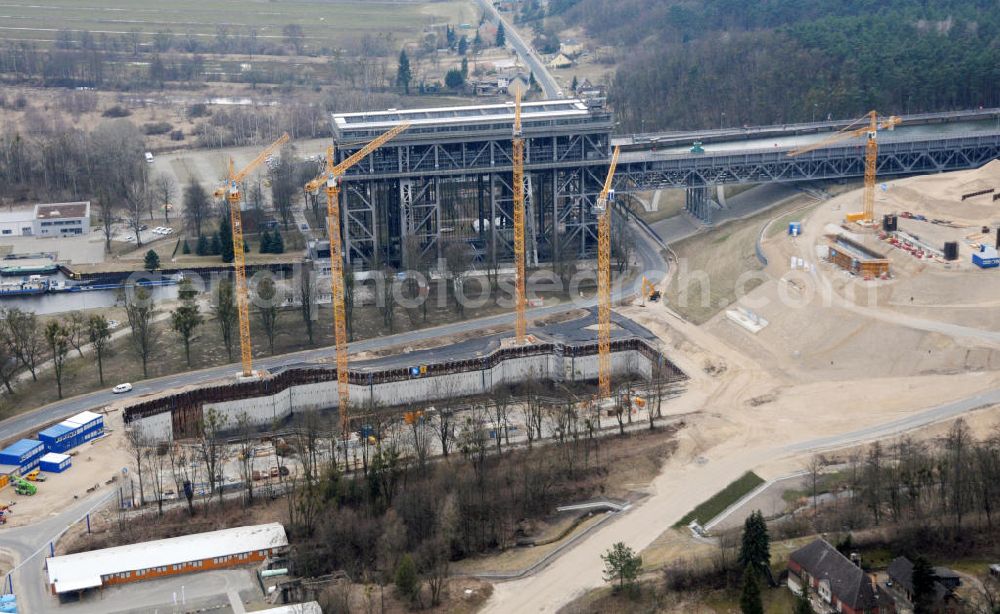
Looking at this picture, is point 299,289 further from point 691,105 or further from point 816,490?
point 691,105

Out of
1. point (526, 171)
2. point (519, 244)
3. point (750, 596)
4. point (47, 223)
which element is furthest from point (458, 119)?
point (750, 596)

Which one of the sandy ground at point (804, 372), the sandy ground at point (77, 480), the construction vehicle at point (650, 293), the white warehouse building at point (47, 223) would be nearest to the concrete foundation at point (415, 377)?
the sandy ground at point (77, 480)

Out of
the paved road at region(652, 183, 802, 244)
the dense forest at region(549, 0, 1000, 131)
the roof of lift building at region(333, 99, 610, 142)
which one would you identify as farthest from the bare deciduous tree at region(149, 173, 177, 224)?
the dense forest at region(549, 0, 1000, 131)

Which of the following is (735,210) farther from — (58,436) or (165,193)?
(58,436)

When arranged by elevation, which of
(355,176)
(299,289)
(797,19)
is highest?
(797,19)

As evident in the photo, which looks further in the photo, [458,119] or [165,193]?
[165,193]

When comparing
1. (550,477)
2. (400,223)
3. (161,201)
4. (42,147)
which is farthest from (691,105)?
(550,477)
